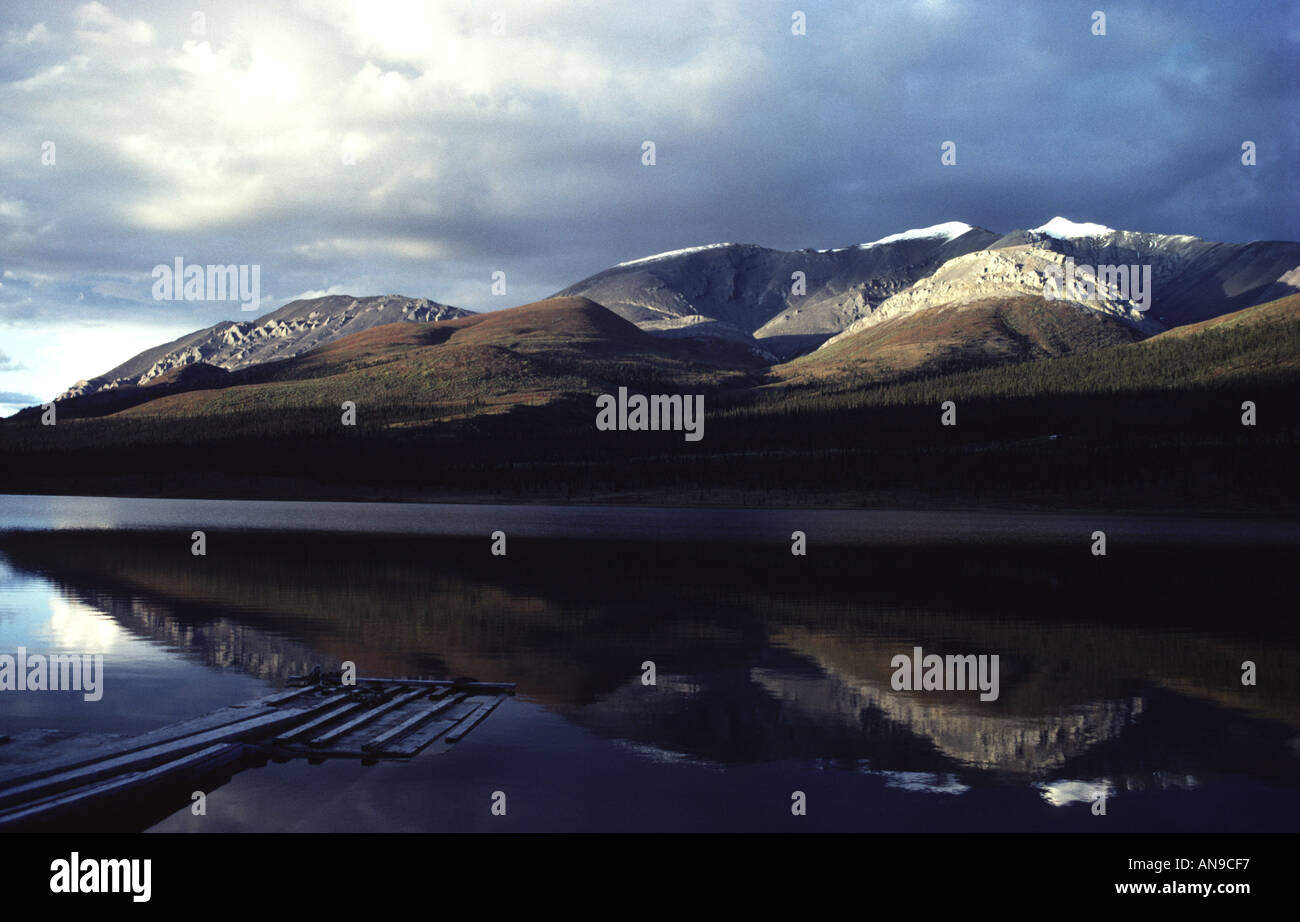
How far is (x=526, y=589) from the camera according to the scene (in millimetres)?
50875

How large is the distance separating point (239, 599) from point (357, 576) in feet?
33.6

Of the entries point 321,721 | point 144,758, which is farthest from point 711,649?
point 144,758

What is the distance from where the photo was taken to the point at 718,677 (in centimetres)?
3002

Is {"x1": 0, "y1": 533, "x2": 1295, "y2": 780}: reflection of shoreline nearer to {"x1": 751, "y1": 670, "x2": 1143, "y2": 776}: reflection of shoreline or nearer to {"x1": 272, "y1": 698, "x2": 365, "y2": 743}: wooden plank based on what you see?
{"x1": 751, "y1": 670, "x2": 1143, "y2": 776}: reflection of shoreline

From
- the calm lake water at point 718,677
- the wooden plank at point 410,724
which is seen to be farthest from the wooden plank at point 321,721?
the wooden plank at point 410,724

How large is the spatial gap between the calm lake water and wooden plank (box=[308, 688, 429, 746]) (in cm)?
99

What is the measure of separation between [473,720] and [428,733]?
5.23 ft

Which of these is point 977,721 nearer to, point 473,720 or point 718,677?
point 718,677

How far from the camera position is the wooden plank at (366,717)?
841 inches

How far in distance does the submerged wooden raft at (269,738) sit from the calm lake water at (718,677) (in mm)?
879

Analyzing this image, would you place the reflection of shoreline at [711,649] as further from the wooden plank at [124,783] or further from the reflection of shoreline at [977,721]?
the wooden plank at [124,783]

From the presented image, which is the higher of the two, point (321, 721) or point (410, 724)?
point (321, 721)

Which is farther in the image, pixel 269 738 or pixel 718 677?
pixel 718 677
